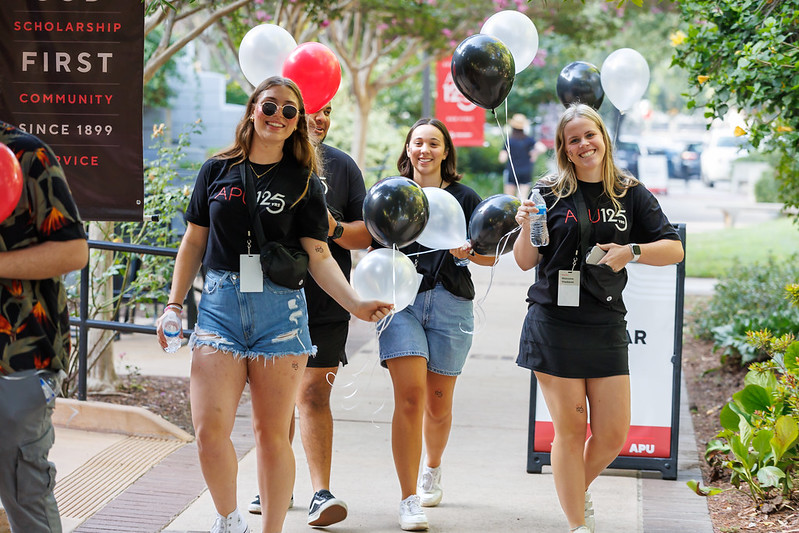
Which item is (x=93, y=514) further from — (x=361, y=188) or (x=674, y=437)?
(x=674, y=437)

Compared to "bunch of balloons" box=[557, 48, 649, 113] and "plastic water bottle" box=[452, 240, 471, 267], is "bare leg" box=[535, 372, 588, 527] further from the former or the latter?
"bunch of balloons" box=[557, 48, 649, 113]

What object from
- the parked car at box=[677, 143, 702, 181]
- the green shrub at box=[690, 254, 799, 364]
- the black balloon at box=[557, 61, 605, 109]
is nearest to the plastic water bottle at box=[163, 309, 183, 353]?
the black balloon at box=[557, 61, 605, 109]

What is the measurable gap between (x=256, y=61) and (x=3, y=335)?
7.44 feet

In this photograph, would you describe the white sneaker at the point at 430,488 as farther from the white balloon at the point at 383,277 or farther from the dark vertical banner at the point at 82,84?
the dark vertical banner at the point at 82,84

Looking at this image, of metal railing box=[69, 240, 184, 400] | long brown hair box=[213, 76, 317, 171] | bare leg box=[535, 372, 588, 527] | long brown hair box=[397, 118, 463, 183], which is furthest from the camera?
metal railing box=[69, 240, 184, 400]

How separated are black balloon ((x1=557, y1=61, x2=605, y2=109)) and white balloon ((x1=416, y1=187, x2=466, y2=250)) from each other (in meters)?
1.12

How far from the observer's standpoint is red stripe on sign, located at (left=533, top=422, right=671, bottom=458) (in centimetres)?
524

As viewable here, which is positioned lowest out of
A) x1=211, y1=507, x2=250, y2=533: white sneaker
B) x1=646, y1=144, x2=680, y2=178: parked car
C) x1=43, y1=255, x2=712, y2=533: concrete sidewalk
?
x1=43, y1=255, x2=712, y2=533: concrete sidewalk

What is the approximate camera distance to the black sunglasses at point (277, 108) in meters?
3.67

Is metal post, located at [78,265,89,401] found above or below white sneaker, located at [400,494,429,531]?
above

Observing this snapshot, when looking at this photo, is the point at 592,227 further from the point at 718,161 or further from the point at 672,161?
the point at 672,161

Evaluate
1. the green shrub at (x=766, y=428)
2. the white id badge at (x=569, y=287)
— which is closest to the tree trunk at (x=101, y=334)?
the white id badge at (x=569, y=287)

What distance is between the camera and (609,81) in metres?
5.12

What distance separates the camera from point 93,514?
4.50 meters
